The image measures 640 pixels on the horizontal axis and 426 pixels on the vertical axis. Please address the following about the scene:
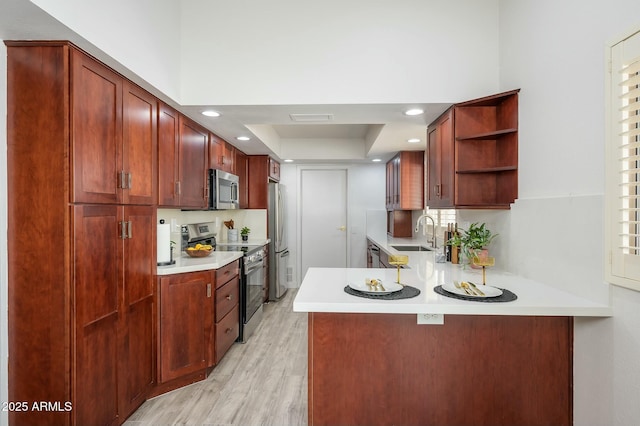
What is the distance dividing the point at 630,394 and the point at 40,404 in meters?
2.62

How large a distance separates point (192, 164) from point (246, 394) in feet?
6.22

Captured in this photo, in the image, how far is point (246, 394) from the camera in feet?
7.96

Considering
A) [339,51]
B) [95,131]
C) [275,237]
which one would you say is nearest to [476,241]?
[339,51]

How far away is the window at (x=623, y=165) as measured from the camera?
1296mm

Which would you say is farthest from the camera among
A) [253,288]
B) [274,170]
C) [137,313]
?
[274,170]

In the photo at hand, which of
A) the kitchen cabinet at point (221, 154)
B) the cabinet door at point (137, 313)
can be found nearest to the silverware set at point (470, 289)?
the cabinet door at point (137, 313)

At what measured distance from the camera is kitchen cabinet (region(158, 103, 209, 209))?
244cm

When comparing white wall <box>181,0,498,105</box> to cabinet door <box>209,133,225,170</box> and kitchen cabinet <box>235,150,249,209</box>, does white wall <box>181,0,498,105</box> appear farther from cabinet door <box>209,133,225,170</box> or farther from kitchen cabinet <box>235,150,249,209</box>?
kitchen cabinet <box>235,150,249,209</box>

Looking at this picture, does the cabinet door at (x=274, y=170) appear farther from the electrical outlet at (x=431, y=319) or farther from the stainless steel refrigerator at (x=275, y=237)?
the electrical outlet at (x=431, y=319)

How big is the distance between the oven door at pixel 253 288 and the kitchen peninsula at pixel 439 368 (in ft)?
6.13

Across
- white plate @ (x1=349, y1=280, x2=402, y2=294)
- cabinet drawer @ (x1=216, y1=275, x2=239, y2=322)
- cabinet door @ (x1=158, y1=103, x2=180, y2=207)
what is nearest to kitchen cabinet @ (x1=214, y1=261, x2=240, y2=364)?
cabinet drawer @ (x1=216, y1=275, x2=239, y2=322)

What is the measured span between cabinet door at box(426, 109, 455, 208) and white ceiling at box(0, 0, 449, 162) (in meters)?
0.11

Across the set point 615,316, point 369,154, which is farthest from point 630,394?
point 369,154

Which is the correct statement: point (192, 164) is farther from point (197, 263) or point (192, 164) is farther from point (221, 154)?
point (197, 263)
